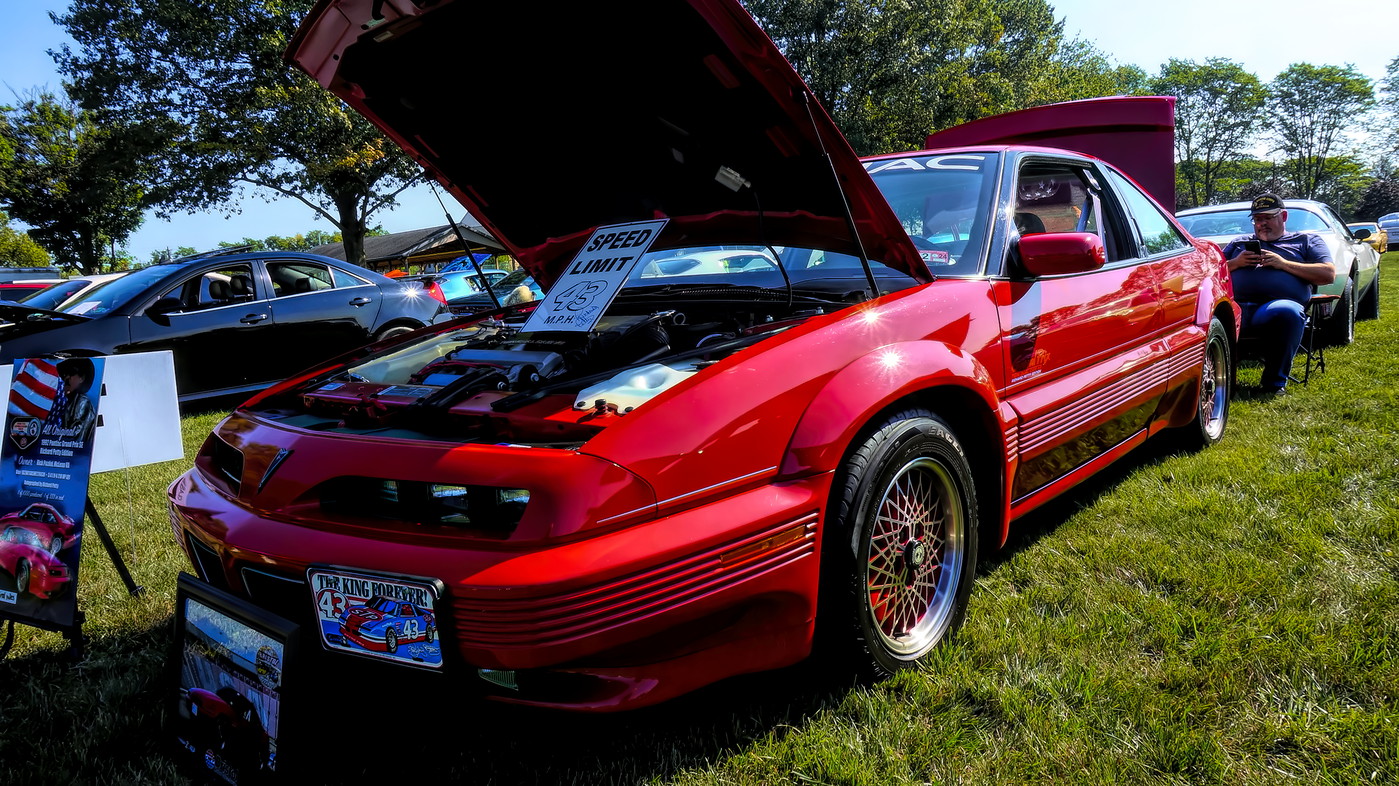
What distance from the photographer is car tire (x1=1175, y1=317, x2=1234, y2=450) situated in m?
3.81

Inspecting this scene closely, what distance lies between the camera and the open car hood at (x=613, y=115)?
6.13 ft

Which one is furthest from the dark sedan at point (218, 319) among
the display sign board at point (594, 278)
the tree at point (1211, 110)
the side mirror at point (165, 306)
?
the tree at point (1211, 110)

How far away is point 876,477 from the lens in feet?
6.00

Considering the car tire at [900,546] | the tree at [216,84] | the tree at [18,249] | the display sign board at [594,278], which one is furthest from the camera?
the tree at [18,249]

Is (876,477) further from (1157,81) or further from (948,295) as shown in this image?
(1157,81)

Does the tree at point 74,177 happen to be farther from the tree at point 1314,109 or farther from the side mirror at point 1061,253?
the tree at point 1314,109

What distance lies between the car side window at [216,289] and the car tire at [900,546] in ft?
20.4

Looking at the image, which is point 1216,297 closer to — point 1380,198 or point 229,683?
point 229,683

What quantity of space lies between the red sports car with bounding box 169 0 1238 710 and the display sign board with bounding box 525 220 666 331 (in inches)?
0.7

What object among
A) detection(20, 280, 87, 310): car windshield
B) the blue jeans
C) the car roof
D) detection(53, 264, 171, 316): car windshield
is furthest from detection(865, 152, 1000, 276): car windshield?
detection(20, 280, 87, 310): car windshield

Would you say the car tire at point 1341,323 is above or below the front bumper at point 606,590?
below

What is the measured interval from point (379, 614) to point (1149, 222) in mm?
3562

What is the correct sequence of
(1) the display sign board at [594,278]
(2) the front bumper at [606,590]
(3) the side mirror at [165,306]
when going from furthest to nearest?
(3) the side mirror at [165,306], (1) the display sign board at [594,278], (2) the front bumper at [606,590]

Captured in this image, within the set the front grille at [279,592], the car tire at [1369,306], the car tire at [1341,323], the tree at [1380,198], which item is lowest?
the tree at [1380,198]
